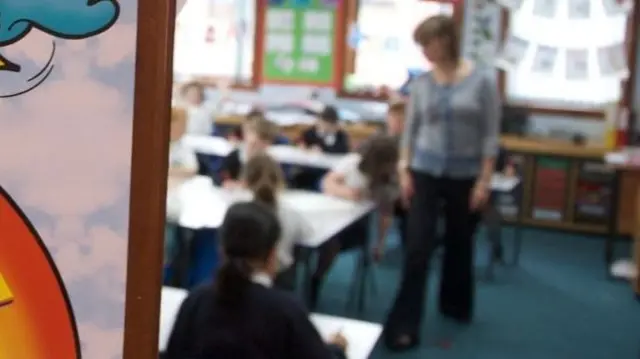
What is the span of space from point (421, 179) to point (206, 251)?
3.03 ft

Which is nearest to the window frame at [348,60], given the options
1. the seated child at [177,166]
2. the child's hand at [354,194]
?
the seated child at [177,166]

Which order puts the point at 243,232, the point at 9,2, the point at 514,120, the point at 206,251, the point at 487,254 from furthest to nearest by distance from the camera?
1. the point at 514,120
2. the point at 487,254
3. the point at 206,251
4. the point at 243,232
5. the point at 9,2

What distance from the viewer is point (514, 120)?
6.21 metres

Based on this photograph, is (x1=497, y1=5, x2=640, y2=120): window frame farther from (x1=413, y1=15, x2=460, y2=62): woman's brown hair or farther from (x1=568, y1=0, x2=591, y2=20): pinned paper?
(x1=413, y1=15, x2=460, y2=62): woman's brown hair

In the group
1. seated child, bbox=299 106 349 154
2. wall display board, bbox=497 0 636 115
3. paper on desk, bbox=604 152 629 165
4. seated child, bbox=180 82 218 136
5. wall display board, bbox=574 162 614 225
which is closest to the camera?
paper on desk, bbox=604 152 629 165

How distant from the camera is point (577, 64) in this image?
6.32 m

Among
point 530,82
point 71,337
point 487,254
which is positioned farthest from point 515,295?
point 71,337

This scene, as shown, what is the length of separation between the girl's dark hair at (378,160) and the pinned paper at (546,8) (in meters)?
2.69

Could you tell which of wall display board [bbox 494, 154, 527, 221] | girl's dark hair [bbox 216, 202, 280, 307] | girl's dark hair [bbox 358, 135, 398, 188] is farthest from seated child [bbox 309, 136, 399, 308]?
wall display board [bbox 494, 154, 527, 221]

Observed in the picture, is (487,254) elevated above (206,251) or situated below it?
below

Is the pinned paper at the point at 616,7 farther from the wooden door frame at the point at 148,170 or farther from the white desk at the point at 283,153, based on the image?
the wooden door frame at the point at 148,170

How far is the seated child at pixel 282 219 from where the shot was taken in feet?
9.83

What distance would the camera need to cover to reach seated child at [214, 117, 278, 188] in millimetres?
4277

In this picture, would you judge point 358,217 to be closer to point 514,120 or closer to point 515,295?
point 515,295
